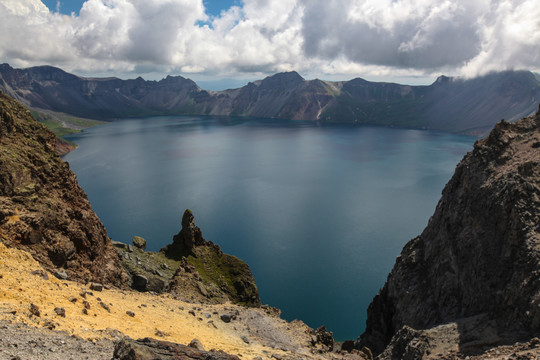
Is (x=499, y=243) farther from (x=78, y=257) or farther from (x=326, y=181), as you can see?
(x=326, y=181)

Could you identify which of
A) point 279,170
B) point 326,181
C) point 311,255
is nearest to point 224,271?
point 311,255

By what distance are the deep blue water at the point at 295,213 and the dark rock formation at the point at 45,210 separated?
37235 millimetres

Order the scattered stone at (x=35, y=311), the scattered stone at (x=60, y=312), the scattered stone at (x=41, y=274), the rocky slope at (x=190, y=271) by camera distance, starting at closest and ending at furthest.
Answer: the scattered stone at (x=35, y=311), the scattered stone at (x=60, y=312), the scattered stone at (x=41, y=274), the rocky slope at (x=190, y=271)

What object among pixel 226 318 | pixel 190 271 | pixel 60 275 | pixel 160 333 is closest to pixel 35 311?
pixel 160 333

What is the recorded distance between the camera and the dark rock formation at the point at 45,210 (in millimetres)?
25375

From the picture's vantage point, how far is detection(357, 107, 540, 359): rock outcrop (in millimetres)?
28500

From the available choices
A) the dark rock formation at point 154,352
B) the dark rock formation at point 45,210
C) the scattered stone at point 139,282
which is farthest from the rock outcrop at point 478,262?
the dark rock formation at point 45,210

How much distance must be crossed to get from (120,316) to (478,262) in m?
31.2

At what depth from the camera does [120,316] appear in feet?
70.2

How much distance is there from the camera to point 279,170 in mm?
169000

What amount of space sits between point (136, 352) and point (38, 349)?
11.4 feet

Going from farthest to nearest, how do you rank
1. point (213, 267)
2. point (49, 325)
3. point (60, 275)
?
point (213, 267)
point (60, 275)
point (49, 325)

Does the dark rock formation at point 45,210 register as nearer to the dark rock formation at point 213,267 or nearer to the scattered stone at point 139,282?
the scattered stone at point 139,282

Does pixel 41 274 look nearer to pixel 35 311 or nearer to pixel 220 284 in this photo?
pixel 35 311
